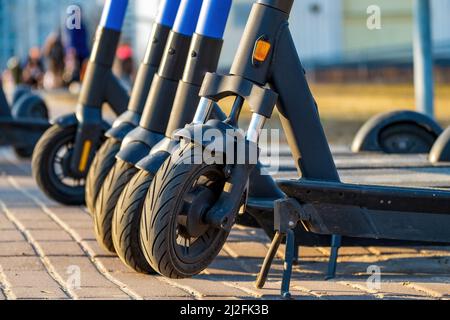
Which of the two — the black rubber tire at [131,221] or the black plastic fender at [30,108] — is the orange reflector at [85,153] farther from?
the black plastic fender at [30,108]

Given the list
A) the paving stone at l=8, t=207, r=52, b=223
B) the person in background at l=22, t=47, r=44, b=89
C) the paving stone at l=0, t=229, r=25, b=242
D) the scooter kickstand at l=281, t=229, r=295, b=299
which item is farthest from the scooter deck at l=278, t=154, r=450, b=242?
the person in background at l=22, t=47, r=44, b=89

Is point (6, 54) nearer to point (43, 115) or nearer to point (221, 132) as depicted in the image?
point (43, 115)

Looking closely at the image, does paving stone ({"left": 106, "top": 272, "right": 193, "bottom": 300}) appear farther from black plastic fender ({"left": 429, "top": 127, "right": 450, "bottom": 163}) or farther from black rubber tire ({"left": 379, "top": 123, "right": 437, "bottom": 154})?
black rubber tire ({"left": 379, "top": 123, "right": 437, "bottom": 154})

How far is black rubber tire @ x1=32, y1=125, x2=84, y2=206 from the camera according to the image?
752cm

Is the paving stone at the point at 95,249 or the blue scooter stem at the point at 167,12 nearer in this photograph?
the paving stone at the point at 95,249

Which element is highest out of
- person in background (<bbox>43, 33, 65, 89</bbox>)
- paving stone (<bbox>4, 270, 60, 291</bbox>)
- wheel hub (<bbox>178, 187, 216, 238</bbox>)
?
wheel hub (<bbox>178, 187, 216, 238</bbox>)

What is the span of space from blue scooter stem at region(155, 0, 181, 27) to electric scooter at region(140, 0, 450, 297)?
3.54 feet

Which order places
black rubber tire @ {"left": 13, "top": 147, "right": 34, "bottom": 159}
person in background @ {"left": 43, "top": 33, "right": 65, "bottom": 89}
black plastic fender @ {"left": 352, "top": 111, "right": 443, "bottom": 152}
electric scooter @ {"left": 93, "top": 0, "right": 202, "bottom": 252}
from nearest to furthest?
electric scooter @ {"left": 93, "top": 0, "right": 202, "bottom": 252}, black plastic fender @ {"left": 352, "top": 111, "right": 443, "bottom": 152}, black rubber tire @ {"left": 13, "top": 147, "right": 34, "bottom": 159}, person in background @ {"left": 43, "top": 33, "right": 65, "bottom": 89}

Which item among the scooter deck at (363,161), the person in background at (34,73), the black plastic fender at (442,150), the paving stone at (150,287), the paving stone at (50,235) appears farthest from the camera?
the person in background at (34,73)

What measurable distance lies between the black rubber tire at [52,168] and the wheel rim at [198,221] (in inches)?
106

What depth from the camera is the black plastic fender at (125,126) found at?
6.21 m

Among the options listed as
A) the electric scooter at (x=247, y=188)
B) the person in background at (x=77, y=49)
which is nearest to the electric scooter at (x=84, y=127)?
the electric scooter at (x=247, y=188)

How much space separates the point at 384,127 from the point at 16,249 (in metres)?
2.90
